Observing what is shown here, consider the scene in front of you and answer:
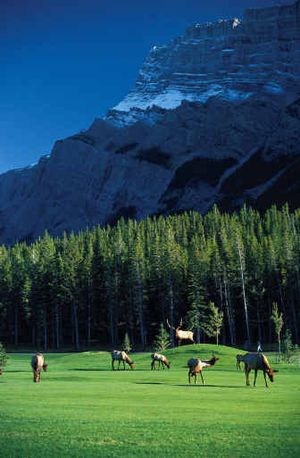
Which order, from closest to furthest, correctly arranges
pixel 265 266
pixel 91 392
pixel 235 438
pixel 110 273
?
1. pixel 235 438
2. pixel 91 392
3. pixel 265 266
4. pixel 110 273

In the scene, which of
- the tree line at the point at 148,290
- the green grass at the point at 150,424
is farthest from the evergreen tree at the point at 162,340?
the green grass at the point at 150,424

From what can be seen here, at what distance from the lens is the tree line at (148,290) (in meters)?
93.7

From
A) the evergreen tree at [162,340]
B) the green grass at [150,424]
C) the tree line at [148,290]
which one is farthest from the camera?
the tree line at [148,290]

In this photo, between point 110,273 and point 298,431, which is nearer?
point 298,431

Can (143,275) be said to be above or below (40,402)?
above

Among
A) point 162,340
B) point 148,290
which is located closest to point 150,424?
point 162,340

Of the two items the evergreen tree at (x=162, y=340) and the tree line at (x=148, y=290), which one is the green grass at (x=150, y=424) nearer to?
the evergreen tree at (x=162, y=340)

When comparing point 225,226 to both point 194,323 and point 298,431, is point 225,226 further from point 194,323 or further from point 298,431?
point 298,431

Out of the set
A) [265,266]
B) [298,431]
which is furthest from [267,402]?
[265,266]

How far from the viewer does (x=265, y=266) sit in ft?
314

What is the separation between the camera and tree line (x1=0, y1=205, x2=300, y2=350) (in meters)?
93.7

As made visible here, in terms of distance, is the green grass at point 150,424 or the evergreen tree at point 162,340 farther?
the evergreen tree at point 162,340

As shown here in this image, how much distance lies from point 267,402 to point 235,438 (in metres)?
7.11

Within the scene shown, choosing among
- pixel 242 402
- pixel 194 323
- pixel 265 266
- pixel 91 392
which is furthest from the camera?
pixel 265 266
